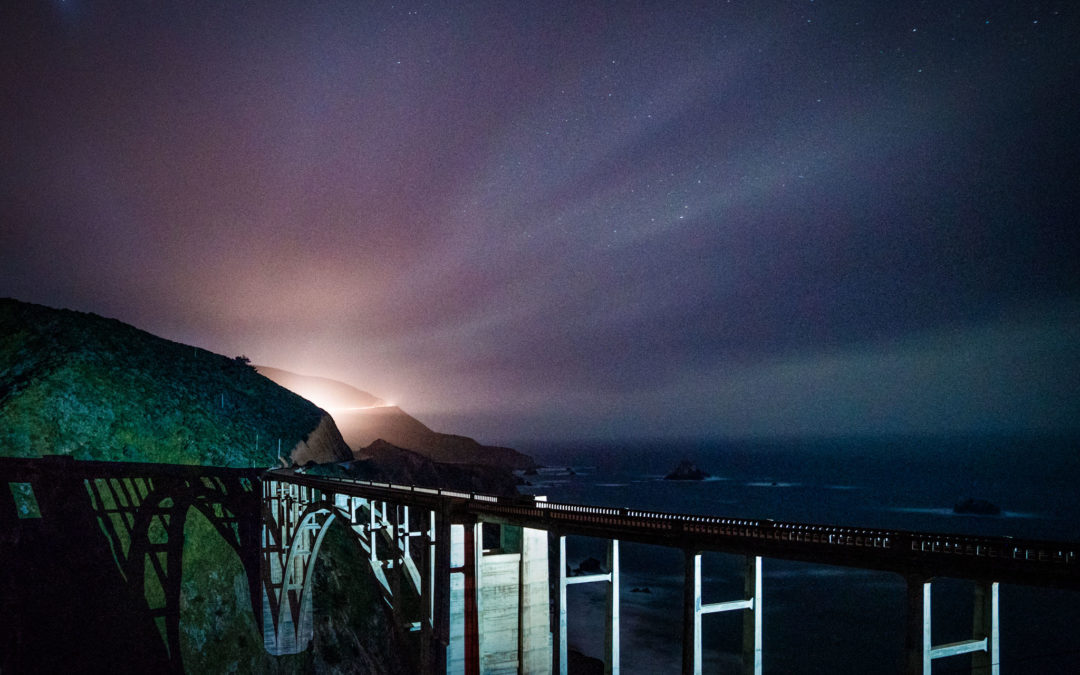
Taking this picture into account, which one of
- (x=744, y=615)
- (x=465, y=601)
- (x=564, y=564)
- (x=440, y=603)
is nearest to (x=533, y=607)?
(x=465, y=601)

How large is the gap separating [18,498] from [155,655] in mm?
14684

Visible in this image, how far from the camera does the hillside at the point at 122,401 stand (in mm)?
55031

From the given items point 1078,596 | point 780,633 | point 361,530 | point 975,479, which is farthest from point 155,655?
point 975,479

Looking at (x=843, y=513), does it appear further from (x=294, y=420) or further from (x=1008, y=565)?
(x=1008, y=565)

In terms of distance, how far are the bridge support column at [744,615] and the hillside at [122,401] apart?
56.5 m

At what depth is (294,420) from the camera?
9312cm

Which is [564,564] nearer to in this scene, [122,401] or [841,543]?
[841,543]

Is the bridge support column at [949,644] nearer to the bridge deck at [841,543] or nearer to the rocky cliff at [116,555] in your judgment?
the bridge deck at [841,543]

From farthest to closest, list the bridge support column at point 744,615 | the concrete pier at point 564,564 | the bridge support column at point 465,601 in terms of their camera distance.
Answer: the bridge support column at point 465,601 < the bridge support column at point 744,615 < the concrete pier at point 564,564

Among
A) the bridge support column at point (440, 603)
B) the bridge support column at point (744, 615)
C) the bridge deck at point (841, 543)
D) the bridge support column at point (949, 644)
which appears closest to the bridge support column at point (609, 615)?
the bridge deck at point (841, 543)

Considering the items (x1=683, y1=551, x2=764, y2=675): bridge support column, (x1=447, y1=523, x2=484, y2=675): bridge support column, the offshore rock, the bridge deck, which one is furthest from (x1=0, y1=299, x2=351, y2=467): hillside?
the offshore rock

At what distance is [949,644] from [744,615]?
3.51 meters

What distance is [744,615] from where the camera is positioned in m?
13.2

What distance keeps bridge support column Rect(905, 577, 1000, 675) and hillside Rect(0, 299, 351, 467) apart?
6090 cm
